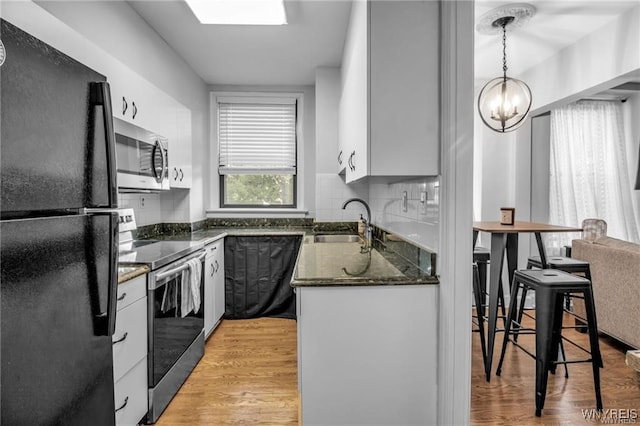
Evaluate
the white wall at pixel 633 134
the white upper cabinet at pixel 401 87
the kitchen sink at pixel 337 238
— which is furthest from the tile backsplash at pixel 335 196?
the white wall at pixel 633 134

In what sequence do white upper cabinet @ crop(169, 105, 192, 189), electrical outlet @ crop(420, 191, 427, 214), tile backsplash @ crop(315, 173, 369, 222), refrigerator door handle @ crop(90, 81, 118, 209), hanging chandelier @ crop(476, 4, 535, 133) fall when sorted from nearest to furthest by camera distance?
1. refrigerator door handle @ crop(90, 81, 118, 209)
2. electrical outlet @ crop(420, 191, 427, 214)
3. hanging chandelier @ crop(476, 4, 535, 133)
4. white upper cabinet @ crop(169, 105, 192, 189)
5. tile backsplash @ crop(315, 173, 369, 222)

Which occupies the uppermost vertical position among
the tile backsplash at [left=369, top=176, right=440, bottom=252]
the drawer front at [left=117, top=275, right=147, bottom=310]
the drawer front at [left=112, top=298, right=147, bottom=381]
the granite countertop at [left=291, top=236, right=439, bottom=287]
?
the tile backsplash at [left=369, top=176, right=440, bottom=252]

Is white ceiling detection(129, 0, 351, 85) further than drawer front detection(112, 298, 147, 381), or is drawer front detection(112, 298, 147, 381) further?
white ceiling detection(129, 0, 351, 85)

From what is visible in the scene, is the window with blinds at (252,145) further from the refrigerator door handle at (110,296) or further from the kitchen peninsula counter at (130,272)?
the refrigerator door handle at (110,296)

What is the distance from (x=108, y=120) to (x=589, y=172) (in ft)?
16.6

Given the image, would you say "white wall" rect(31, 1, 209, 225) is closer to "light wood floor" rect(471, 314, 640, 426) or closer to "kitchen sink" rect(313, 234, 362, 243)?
"kitchen sink" rect(313, 234, 362, 243)

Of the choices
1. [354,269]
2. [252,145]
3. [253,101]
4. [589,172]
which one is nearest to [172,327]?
[354,269]

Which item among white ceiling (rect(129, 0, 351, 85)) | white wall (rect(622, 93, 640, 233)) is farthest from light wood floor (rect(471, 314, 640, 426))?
white ceiling (rect(129, 0, 351, 85))

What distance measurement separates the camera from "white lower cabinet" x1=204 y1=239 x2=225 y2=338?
3133 mm

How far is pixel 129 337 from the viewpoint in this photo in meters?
1.76

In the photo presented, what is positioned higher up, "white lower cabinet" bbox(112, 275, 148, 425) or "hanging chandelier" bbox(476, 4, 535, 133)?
"hanging chandelier" bbox(476, 4, 535, 133)

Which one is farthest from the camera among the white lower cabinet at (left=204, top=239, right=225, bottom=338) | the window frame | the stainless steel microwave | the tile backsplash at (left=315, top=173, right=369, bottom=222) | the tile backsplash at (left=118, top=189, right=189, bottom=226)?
the window frame

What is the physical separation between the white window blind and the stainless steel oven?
1886 mm

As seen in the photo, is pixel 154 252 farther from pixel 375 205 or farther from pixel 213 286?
pixel 375 205
